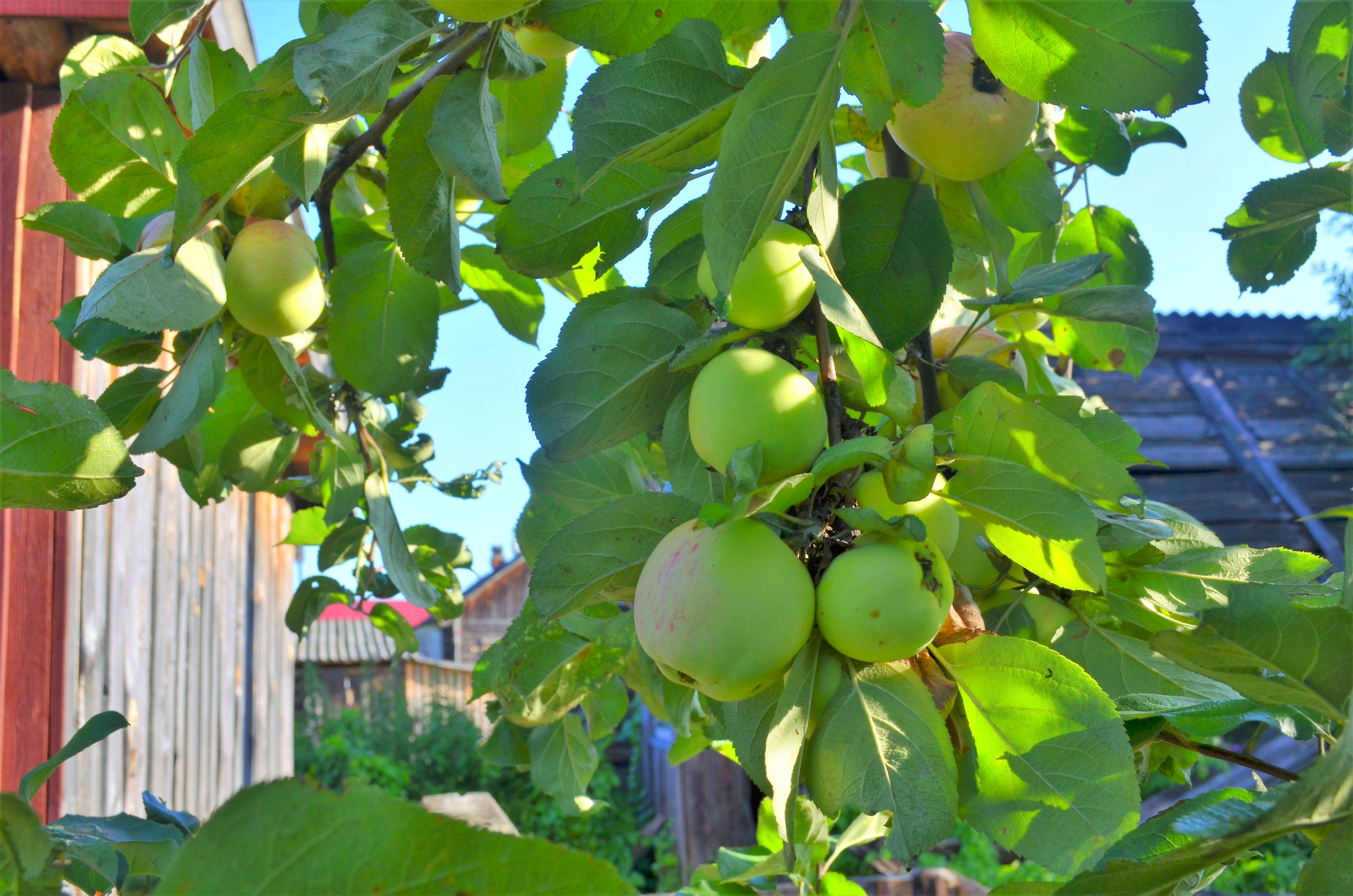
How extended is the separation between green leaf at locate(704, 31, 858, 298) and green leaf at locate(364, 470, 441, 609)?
2.32ft

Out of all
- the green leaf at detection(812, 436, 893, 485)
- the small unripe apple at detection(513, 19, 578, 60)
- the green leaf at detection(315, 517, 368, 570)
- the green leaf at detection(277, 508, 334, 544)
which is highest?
the small unripe apple at detection(513, 19, 578, 60)

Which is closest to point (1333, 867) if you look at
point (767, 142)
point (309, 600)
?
point (767, 142)

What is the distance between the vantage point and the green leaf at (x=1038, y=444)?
58cm

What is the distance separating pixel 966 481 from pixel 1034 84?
0.97 ft

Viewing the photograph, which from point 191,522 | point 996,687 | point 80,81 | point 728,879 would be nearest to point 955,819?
point 996,687

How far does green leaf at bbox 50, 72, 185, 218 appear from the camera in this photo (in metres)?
0.97

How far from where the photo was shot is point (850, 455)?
0.52 m

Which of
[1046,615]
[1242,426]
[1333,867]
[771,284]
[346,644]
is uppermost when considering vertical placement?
[1242,426]

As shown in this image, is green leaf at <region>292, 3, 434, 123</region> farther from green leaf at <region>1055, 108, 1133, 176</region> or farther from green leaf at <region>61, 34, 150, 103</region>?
green leaf at <region>1055, 108, 1133, 176</region>

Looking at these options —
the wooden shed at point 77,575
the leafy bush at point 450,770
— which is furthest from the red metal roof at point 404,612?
→ the wooden shed at point 77,575

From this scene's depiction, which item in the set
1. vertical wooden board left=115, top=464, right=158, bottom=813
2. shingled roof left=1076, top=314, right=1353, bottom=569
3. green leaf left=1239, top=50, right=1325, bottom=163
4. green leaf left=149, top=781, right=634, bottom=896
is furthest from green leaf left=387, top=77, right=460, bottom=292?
shingled roof left=1076, top=314, right=1353, bottom=569

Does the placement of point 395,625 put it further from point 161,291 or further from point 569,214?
point 569,214

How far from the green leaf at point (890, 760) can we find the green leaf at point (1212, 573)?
0.31 m

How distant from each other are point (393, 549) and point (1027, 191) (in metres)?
0.83
